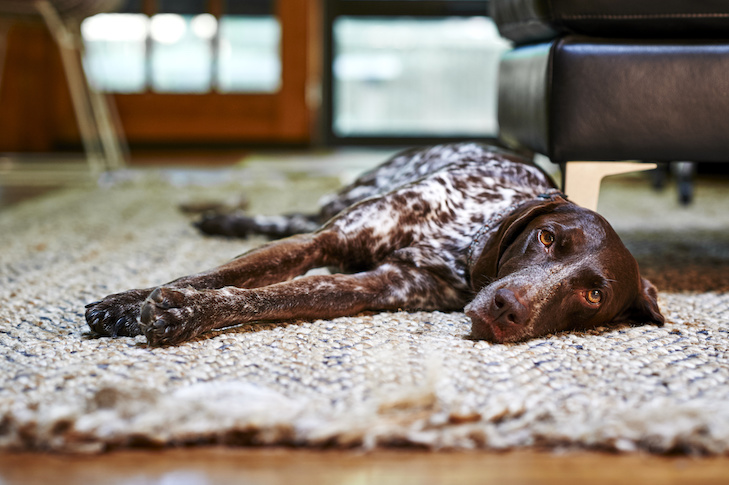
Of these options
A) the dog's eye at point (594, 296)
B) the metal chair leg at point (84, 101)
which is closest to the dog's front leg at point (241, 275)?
the dog's eye at point (594, 296)

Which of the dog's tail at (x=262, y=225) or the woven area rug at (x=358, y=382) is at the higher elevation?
the woven area rug at (x=358, y=382)

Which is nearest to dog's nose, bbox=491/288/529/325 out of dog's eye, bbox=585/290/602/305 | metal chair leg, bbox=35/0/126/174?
dog's eye, bbox=585/290/602/305

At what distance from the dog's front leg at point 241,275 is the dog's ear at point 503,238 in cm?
40

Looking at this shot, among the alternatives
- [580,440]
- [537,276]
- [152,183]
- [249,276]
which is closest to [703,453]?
[580,440]

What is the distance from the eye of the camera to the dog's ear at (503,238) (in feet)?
5.88

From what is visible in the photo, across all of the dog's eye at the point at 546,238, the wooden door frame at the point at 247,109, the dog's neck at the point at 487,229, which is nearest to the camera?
the dog's eye at the point at 546,238

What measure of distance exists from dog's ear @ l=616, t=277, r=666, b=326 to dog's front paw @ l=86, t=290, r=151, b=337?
1127 millimetres

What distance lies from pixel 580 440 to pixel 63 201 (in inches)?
139

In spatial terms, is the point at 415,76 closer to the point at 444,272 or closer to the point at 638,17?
the point at 638,17

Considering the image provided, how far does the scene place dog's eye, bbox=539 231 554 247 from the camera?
1.73 m

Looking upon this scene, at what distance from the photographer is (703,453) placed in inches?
43.4

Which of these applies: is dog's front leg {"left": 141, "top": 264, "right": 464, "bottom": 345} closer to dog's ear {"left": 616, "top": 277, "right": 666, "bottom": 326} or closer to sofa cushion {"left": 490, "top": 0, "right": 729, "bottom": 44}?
dog's ear {"left": 616, "top": 277, "right": 666, "bottom": 326}

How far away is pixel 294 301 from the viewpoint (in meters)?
1.74

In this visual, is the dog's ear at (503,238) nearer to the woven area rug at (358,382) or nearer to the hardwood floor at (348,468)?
the woven area rug at (358,382)
